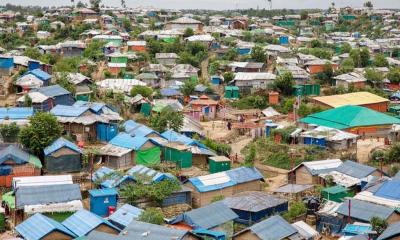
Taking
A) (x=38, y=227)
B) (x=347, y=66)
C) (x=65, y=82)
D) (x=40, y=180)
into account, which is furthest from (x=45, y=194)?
(x=347, y=66)

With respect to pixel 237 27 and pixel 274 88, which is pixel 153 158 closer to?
pixel 274 88

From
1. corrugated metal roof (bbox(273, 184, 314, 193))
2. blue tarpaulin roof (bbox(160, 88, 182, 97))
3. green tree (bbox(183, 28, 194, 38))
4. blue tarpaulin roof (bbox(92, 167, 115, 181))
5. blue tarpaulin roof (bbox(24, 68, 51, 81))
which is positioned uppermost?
green tree (bbox(183, 28, 194, 38))

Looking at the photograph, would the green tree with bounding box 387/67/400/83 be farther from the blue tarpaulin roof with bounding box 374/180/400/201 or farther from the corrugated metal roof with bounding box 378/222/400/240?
the corrugated metal roof with bounding box 378/222/400/240

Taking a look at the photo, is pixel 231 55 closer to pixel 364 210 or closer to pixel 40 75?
pixel 40 75

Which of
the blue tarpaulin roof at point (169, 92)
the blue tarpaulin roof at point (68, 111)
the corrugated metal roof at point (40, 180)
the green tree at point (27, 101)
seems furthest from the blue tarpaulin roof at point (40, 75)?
the corrugated metal roof at point (40, 180)

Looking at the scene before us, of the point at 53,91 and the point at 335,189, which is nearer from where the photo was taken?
the point at 335,189

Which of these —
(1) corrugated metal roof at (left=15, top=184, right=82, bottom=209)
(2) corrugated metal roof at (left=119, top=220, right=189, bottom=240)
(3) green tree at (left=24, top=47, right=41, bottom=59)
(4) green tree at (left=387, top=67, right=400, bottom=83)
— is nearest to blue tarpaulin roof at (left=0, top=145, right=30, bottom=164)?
(1) corrugated metal roof at (left=15, top=184, right=82, bottom=209)

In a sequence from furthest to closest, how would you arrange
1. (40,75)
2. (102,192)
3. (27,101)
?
(40,75) → (27,101) → (102,192)
